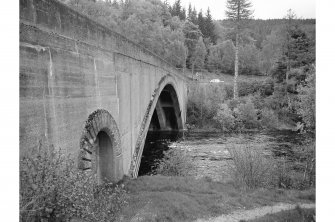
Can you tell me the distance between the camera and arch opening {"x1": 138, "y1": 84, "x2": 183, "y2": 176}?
84.8 ft

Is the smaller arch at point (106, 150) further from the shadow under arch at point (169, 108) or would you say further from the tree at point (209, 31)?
the tree at point (209, 31)

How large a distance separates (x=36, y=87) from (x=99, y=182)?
5.11 metres

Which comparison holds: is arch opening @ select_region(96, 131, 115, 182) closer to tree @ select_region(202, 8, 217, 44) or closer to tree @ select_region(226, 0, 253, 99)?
tree @ select_region(226, 0, 253, 99)

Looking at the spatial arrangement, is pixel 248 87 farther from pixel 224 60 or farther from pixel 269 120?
pixel 224 60

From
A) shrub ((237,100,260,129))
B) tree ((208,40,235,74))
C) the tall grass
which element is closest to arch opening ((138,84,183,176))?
shrub ((237,100,260,129))

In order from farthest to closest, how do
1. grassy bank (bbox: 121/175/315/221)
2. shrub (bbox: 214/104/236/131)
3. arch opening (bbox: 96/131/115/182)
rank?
shrub (bbox: 214/104/236/131) → arch opening (bbox: 96/131/115/182) → grassy bank (bbox: 121/175/315/221)

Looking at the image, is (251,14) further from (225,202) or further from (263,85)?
(225,202)

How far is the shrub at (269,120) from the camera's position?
108ft

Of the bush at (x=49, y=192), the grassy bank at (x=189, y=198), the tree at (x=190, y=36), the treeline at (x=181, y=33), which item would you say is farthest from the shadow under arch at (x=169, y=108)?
the tree at (x=190, y=36)

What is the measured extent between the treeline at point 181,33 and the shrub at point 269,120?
8.04 metres

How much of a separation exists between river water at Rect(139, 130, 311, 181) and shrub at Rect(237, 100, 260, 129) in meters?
2.31

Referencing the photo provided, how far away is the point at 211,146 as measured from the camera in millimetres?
23406

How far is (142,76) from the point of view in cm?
1521

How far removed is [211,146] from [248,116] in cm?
1051
